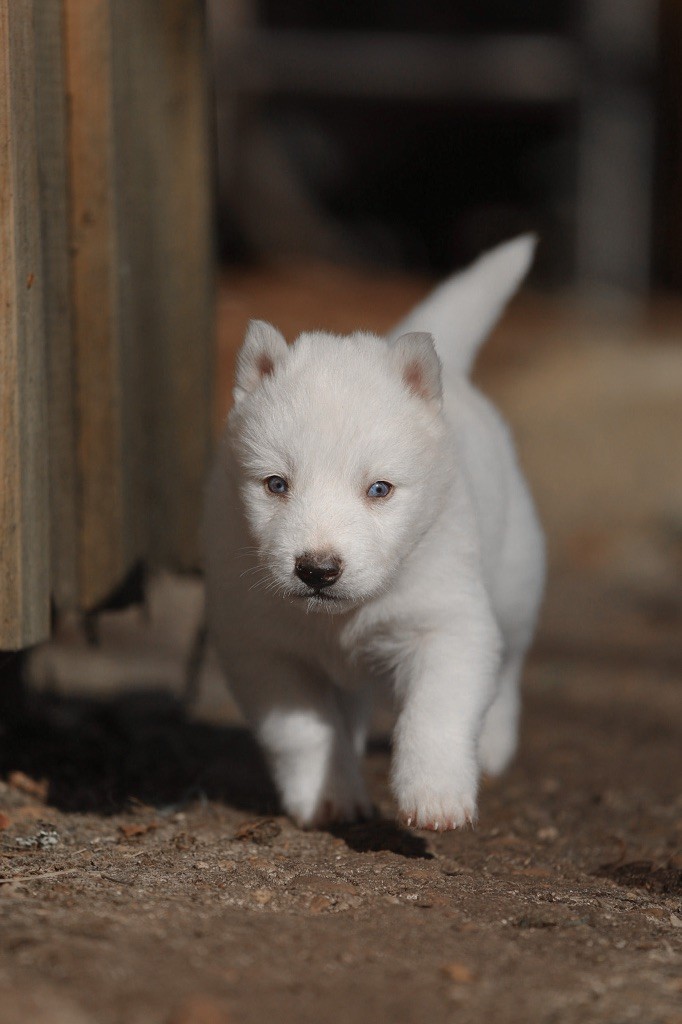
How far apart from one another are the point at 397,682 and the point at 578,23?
9855 mm

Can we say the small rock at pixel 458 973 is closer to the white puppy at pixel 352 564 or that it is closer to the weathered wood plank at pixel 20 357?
the white puppy at pixel 352 564

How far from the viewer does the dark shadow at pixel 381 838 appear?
12.0 ft

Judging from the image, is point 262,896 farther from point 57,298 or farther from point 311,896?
point 57,298

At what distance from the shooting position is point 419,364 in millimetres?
3678

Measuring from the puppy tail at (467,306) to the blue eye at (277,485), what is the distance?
1292 millimetres

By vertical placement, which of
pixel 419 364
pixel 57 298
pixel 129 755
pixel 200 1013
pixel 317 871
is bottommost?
pixel 129 755

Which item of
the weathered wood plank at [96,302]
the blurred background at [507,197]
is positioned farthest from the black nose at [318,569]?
the blurred background at [507,197]

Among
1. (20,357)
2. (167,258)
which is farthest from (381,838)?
(167,258)

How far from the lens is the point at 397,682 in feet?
12.8

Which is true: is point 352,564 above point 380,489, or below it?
below

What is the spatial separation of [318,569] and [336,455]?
0.34 meters

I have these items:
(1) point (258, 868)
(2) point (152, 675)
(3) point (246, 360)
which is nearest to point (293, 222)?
(2) point (152, 675)

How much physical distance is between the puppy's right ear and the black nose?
2.40ft

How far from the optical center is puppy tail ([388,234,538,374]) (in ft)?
15.5
